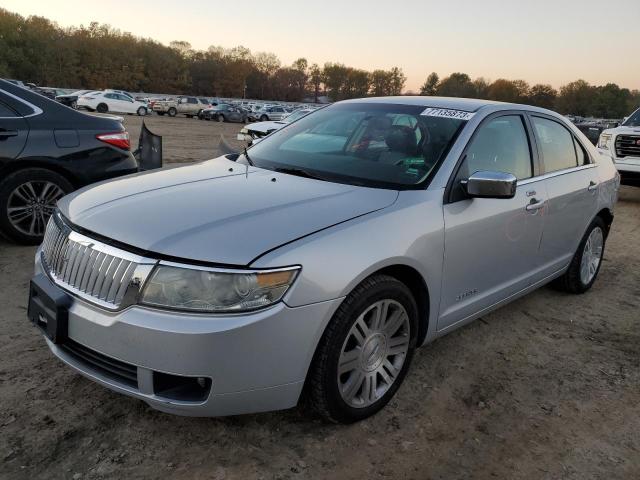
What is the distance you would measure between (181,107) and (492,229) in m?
45.2

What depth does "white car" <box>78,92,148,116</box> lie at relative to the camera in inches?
1447

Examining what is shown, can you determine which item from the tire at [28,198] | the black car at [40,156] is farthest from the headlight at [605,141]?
the tire at [28,198]

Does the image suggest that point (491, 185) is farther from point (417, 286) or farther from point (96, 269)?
point (96, 269)

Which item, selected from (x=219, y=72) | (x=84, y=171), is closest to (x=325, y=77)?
(x=219, y=72)

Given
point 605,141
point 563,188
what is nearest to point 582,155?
point 563,188

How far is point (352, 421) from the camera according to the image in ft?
9.00

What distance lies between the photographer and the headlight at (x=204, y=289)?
221cm

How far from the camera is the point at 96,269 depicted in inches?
93.6

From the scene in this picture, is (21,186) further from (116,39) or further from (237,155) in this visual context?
(116,39)

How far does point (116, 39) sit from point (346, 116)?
118 m

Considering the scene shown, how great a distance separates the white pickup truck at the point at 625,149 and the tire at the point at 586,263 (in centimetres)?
600

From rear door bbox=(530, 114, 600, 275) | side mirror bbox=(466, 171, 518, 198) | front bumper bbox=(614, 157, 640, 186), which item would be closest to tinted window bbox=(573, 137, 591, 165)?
rear door bbox=(530, 114, 600, 275)

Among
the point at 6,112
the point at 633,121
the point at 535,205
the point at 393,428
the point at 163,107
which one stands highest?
the point at 633,121

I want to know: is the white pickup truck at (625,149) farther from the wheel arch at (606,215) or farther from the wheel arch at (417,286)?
the wheel arch at (417,286)
